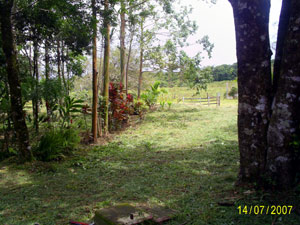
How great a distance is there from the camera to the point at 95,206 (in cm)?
360

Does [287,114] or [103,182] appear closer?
[287,114]

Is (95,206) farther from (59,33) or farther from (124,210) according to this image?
(59,33)

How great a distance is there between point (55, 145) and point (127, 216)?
174 inches

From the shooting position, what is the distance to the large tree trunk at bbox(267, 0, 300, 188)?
9.63 ft

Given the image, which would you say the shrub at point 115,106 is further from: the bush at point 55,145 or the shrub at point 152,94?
the shrub at point 152,94

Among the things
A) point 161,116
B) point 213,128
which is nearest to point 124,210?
point 213,128

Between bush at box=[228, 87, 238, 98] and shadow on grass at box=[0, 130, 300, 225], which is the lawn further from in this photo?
bush at box=[228, 87, 238, 98]

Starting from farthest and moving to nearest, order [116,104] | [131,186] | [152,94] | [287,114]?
[152,94] → [116,104] → [131,186] → [287,114]

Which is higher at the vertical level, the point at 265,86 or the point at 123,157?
the point at 265,86

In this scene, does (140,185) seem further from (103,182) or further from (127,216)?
(127,216)

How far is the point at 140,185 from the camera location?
4.45 m

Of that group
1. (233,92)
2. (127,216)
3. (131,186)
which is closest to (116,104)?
(131,186)

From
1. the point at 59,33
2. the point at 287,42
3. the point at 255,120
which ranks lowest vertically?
the point at 255,120

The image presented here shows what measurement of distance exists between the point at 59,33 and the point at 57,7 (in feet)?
4.15
